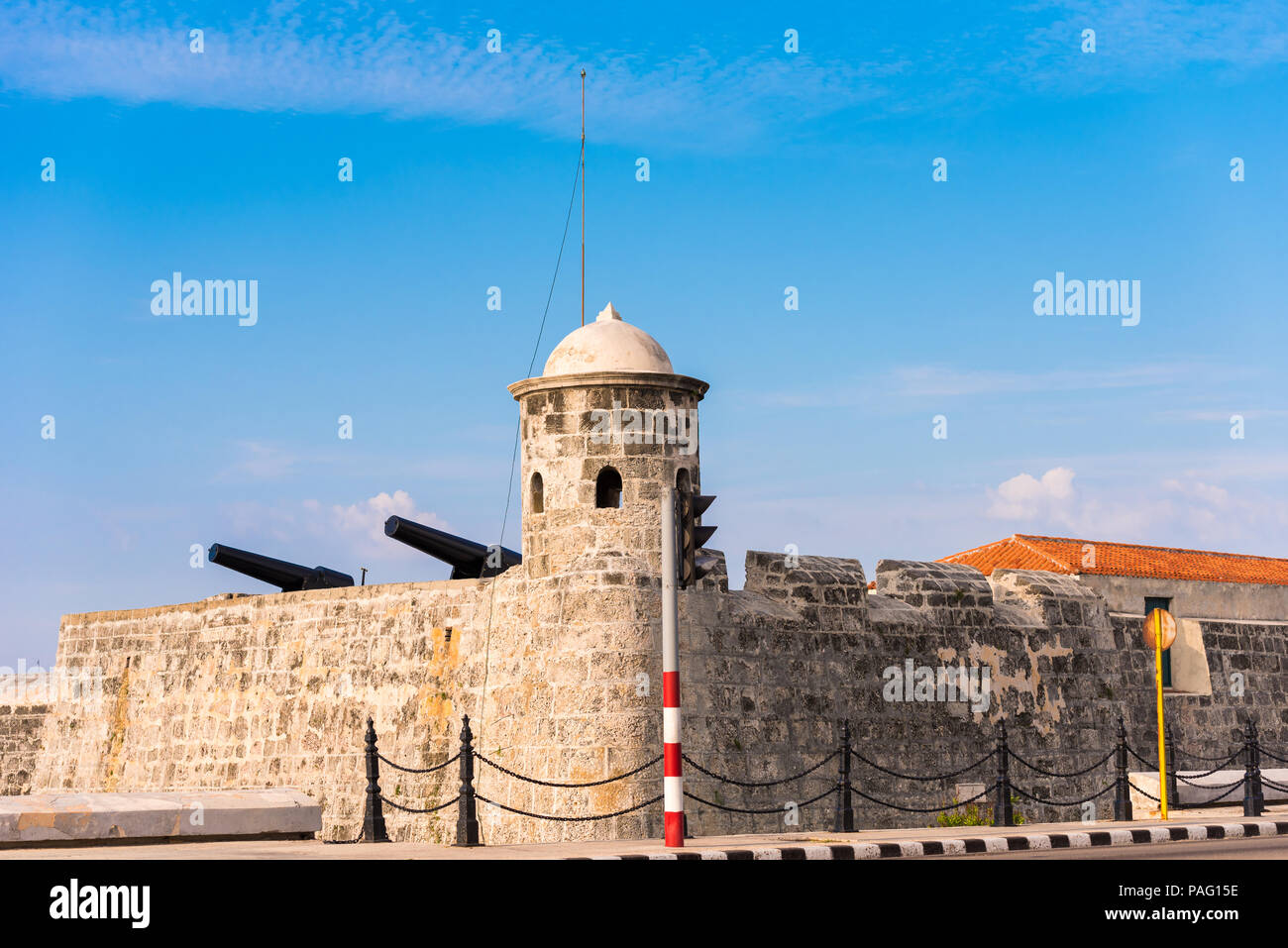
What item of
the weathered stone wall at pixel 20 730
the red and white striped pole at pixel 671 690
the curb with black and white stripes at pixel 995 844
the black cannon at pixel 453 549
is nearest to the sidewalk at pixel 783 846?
the curb with black and white stripes at pixel 995 844

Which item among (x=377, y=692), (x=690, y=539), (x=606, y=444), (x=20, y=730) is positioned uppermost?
(x=606, y=444)

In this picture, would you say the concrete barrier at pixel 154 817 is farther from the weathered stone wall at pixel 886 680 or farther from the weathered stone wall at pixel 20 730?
the weathered stone wall at pixel 20 730

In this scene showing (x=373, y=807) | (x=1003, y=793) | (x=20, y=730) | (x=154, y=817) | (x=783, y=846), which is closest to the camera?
(x=783, y=846)

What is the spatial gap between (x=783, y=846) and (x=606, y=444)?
4519 millimetres

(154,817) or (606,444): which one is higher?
(606,444)

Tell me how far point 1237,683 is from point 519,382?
1173 cm

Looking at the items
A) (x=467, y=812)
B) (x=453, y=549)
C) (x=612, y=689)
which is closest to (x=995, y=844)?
(x=612, y=689)

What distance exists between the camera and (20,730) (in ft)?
74.6

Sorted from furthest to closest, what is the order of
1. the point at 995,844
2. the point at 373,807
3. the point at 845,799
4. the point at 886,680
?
1. the point at 886,680
2. the point at 845,799
3. the point at 373,807
4. the point at 995,844

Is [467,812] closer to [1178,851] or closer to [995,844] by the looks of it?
[995,844]

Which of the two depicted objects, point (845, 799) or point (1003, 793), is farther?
point (1003, 793)

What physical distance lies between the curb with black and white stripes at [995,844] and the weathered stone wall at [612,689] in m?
2.52
